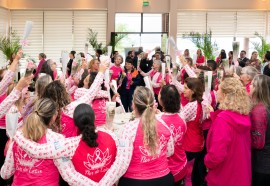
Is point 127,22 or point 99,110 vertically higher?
point 127,22

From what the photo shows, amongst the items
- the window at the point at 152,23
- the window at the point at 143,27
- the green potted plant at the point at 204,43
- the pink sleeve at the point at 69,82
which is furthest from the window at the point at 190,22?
the pink sleeve at the point at 69,82

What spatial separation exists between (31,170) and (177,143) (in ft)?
3.98

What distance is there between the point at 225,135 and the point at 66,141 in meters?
1.12

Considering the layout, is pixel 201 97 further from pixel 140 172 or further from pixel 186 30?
pixel 186 30

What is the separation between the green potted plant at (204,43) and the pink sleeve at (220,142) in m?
8.53

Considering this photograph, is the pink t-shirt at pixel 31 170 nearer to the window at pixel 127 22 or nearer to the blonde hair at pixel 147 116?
the blonde hair at pixel 147 116

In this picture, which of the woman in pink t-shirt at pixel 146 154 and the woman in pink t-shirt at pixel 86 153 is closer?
the woman in pink t-shirt at pixel 86 153

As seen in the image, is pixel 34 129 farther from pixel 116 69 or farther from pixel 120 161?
pixel 116 69

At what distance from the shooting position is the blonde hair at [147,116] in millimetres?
2400

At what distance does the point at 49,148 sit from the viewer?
2.17 metres

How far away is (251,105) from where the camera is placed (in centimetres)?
286

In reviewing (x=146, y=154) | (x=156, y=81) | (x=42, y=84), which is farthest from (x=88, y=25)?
(x=146, y=154)

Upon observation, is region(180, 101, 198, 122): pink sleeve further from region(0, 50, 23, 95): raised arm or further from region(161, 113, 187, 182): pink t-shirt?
Result: region(0, 50, 23, 95): raised arm

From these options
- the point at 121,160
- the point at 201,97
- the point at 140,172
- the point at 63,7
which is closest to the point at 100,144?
the point at 121,160
